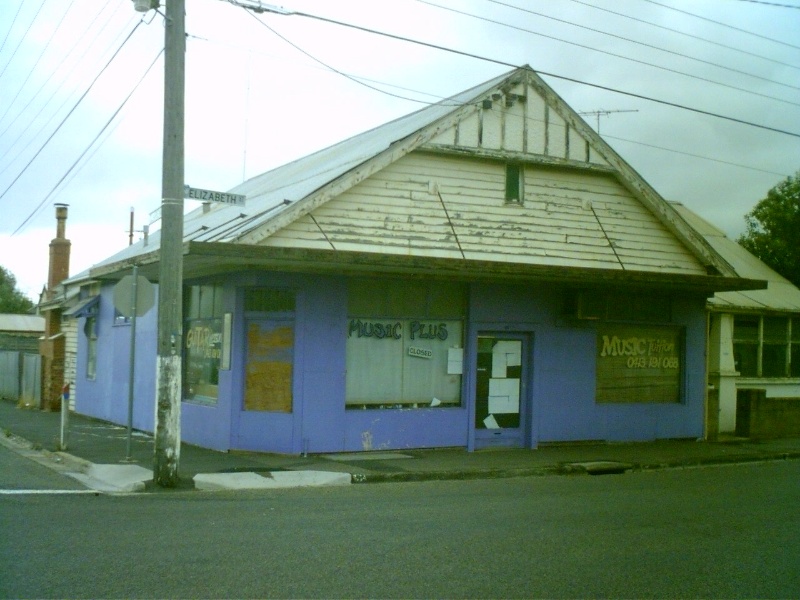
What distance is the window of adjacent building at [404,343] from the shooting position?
16141mm

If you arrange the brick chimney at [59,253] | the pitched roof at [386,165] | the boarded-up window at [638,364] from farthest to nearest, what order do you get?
the brick chimney at [59,253]
the boarded-up window at [638,364]
the pitched roof at [386,165]

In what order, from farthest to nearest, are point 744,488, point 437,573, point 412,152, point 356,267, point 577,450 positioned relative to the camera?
point 577,450
point 412,152
point 356,267
point 744,488
point 437,573

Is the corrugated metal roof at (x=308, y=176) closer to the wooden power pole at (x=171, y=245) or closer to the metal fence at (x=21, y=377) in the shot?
the wooden power pole at (x=171, y=245)

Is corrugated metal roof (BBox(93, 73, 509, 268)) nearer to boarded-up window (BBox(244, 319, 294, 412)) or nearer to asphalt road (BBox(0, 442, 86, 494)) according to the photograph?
boarded-up window (BBox(244, 319, 294, 412))

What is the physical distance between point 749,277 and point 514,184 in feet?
30.1

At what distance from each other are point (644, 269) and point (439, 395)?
533 centimetres

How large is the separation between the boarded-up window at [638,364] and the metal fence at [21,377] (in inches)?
715

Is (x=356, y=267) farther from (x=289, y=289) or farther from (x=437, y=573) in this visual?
(x=437, y=573)

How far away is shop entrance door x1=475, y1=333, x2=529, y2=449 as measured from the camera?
684 inches

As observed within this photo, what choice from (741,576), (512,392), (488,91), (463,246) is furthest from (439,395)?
(741,576)

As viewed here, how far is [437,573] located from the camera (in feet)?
24.3

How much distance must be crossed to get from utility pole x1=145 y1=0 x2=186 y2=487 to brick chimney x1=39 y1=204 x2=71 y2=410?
1634 centimetres

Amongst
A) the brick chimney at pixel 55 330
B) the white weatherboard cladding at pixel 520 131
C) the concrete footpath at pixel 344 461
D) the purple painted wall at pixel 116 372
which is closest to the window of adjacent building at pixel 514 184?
the white weatherboard cladding at pixel 520 131

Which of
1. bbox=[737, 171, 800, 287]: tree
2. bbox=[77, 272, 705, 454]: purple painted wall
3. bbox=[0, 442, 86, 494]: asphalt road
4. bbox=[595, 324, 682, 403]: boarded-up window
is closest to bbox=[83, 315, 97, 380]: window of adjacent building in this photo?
bbox=[77, 272, 705, 454]: purple painted wall
